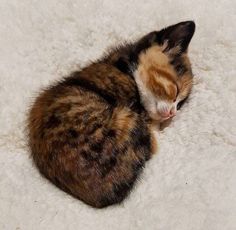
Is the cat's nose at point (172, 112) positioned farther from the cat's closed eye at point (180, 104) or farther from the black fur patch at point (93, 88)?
the black fur patch at point (93, 88)

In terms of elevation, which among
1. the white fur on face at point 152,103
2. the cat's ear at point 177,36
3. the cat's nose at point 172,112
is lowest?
the cat's nose at point 172,112

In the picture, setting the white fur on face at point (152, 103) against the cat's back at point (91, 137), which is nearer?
the cat's back at point (91, 137)

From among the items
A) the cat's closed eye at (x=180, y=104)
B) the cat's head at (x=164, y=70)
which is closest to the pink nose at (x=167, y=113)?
the cat's head at (x=164, y=70)

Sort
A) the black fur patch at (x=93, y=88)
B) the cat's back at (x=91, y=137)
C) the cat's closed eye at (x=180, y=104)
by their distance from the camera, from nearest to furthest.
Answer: the cat's back at (x=91, y=137)
the black fur patch at (x=93, y=88)
the cat's closed eye at (x=180, y=104)

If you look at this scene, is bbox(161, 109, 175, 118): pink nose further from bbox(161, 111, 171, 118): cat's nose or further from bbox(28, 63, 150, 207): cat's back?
bbox(28, 63, 150, 207): cat's back

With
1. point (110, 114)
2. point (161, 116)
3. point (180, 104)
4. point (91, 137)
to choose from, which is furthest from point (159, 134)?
point (91, 137)

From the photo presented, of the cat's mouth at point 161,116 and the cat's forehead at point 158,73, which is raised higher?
the cat's forehead at point 158,73

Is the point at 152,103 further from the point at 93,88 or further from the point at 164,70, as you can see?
the point at 93,88

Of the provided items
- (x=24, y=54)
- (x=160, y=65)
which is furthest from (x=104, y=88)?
(x=24, y=54)

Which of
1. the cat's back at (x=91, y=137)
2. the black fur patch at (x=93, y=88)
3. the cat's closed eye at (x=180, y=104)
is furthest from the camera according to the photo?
the cat's closed eye at (x=180, y=104)
